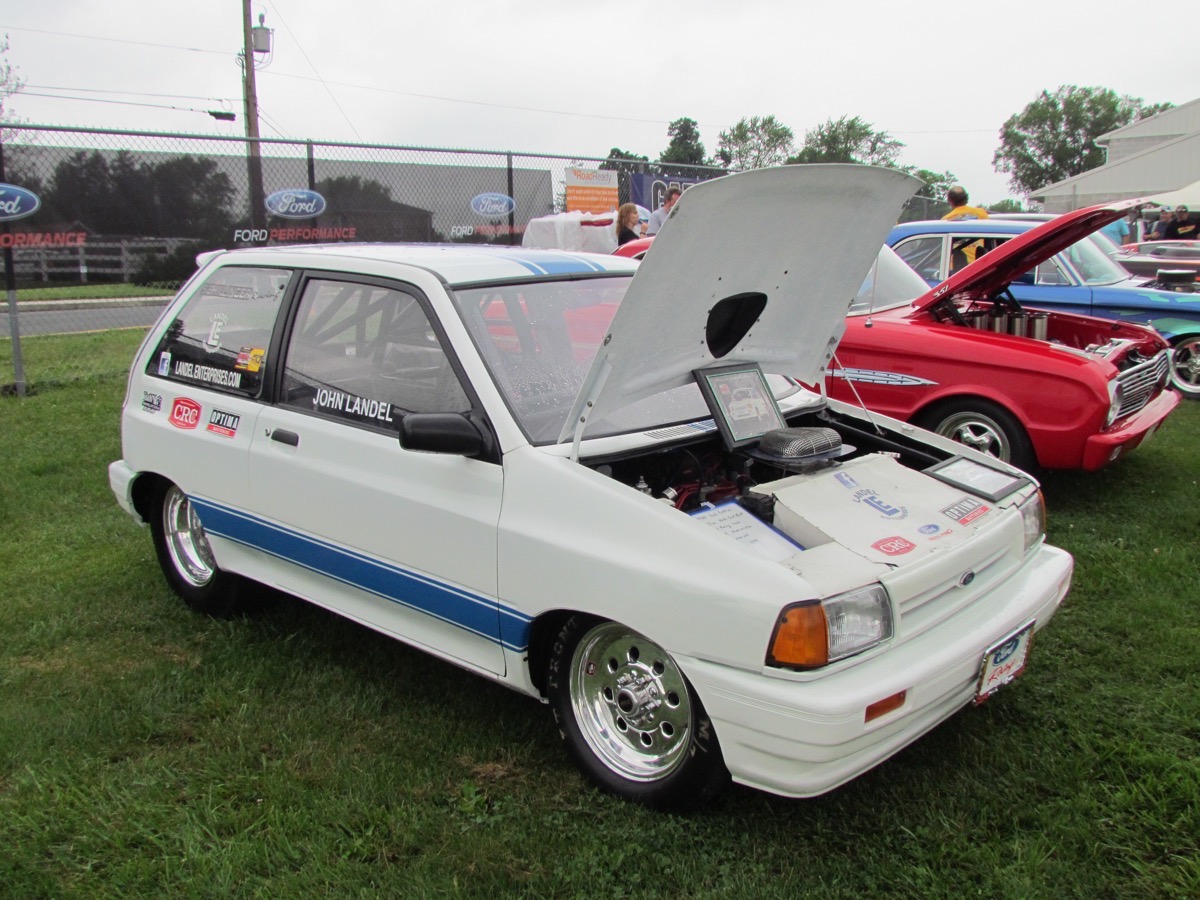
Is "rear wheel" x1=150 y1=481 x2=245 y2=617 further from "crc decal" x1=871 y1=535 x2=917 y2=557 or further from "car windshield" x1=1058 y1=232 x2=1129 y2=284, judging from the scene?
"car windshield" x1=1058 y1=232 x2=1129 y2=284

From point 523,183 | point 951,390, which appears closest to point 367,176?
point 523,183

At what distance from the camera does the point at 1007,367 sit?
5.61 metres

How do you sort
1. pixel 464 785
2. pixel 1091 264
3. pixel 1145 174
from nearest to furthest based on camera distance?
pixel 464 785 < pixel 1091 264 < pixel 1145 174

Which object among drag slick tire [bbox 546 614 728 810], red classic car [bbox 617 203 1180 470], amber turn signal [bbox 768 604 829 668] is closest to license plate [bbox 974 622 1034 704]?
amber turn signal [bbox 768 604 829 668]

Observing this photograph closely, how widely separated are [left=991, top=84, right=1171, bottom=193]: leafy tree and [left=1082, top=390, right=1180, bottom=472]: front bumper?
9096 cm

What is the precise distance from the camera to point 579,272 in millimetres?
3785

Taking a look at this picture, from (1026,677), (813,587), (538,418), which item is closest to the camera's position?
(813,587)

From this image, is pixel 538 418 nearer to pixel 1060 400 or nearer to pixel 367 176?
pixel 1060 400

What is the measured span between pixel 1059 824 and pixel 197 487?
11.2 ft

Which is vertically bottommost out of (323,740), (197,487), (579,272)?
(323,740)

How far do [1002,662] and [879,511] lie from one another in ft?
1.90

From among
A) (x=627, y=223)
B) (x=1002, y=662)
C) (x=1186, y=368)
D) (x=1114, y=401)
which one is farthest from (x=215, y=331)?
(x=1186, y=368)

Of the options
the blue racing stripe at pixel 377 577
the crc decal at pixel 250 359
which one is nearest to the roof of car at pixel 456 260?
the crc decal at pixel 250 359

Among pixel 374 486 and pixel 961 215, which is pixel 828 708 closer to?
pixel 374 486
